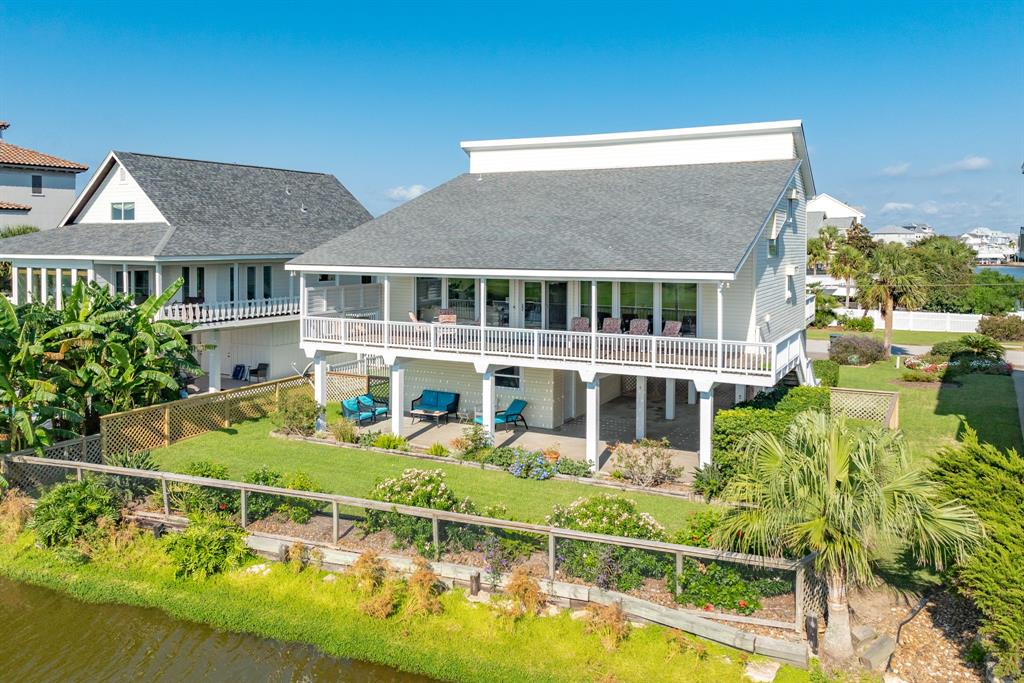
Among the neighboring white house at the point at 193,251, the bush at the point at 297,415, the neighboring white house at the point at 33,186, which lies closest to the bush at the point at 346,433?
the bush at the point at 297,415

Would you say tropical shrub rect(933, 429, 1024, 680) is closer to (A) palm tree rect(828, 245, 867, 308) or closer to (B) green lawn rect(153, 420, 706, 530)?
(B) green lawn rect(153, 420, 706, 530)

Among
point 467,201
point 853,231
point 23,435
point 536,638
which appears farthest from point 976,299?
point 23,435

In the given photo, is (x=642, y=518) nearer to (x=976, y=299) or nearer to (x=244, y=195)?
(x=244, y=195)

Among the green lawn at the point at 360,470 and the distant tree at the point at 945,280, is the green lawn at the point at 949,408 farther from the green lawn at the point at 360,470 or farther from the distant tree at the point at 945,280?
the distant tree at the point at 945,280

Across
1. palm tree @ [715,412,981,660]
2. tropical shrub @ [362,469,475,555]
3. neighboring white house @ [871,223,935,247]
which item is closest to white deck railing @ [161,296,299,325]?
tropical shrub @ [362,469,475,555]

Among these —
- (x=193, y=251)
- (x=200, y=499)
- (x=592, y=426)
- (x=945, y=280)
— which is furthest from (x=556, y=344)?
(x=945, y=280)

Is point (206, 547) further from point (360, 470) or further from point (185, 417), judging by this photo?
point (185, 417)

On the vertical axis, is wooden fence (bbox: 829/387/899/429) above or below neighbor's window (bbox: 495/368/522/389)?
below
